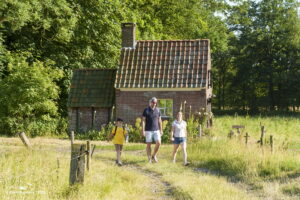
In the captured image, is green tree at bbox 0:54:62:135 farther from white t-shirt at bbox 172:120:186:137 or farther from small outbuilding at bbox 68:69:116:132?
white t-shirt at bbox 172:120:186:137

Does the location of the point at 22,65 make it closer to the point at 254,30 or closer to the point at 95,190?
the point at 95,190

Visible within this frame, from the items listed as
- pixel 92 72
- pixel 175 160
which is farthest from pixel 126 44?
pixel 175 160

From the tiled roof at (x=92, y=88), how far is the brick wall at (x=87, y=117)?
15.7 inches

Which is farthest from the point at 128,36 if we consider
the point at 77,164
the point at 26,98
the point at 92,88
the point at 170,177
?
the point at 77,164

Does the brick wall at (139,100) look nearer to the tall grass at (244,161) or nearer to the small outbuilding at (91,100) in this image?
the small outbuilding at (91,100)

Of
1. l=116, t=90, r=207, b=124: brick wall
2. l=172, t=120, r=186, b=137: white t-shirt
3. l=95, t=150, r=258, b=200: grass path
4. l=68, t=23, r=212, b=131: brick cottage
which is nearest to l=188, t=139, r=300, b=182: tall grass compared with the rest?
l=95, t=150, r=258, b=200: grass path

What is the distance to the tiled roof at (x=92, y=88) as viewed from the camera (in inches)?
1001

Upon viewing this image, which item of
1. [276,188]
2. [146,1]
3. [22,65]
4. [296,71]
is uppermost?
[146,1]

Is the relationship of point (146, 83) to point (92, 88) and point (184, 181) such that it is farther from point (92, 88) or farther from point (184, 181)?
point (184, 181)

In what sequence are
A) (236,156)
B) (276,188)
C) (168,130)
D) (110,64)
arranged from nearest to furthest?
(276,188) < (236,156) < (168,130) < (110,64)

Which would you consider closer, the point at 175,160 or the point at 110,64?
the point at 175,160

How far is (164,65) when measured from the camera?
82.5ft

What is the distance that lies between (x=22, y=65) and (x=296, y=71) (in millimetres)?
38947

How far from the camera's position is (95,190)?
9.56m
